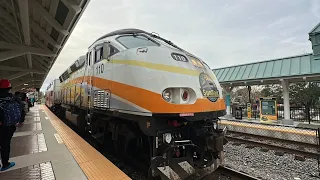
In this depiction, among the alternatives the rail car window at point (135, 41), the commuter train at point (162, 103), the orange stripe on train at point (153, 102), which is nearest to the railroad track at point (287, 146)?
the commuter train at point (162, 103)

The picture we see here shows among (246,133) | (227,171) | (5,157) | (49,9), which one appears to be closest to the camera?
(5,157)

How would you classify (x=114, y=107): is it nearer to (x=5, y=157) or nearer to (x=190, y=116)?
(x=190, y=116)

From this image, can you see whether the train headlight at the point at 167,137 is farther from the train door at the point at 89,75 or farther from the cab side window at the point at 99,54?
the train door at the point at 89,75

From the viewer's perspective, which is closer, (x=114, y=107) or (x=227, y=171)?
(x=114, y=107)

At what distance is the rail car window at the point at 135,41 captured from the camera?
4401mm

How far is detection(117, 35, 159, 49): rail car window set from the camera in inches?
173

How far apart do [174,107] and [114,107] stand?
146 centimetres

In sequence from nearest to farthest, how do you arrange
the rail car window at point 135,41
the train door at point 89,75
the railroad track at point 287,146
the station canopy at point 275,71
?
the rail car window at point 135,41, the train door at point 89,75, the railroad track at point 287,146, the station canopy at point 275,71

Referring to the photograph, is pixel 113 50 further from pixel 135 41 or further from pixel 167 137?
pixel 167 137

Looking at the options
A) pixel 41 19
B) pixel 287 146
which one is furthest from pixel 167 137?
pixel 41 19

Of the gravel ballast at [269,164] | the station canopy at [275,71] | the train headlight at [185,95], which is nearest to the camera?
the train headlight at [185,95]

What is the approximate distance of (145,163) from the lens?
15.7ft

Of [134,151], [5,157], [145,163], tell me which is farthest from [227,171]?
[5,157]

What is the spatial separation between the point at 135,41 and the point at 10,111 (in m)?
2.78
